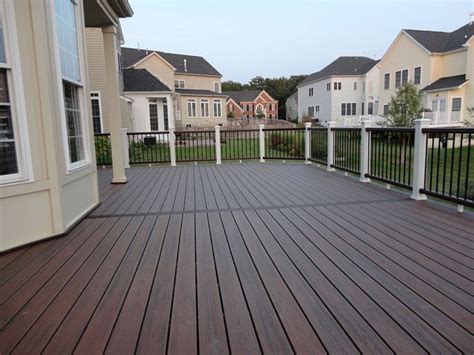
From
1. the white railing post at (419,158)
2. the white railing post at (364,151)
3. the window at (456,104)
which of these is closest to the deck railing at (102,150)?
the white railing post at (364,151)

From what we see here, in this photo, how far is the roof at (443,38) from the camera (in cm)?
1936

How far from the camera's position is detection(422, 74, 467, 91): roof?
61.3ft

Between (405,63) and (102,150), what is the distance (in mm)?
21655

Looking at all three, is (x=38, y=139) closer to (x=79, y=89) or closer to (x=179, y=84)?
(x=79, y=89)

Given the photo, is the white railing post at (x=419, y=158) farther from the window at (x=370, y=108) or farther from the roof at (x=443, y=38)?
the window at (x=370, y=108)

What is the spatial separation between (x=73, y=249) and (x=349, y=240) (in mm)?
2353

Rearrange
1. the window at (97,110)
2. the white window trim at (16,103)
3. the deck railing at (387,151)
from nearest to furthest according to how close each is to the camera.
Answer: the white window trim at (16,103)
the deck railing at (387,151)
the window at (97,110)

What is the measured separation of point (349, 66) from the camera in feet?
105

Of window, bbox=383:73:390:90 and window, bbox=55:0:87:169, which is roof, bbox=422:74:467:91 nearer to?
window, bbox=383:73:390:90

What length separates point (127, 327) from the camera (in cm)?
166

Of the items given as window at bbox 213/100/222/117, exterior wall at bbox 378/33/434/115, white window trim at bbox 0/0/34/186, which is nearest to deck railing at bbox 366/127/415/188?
white window trim at bbox 0/0/34/186

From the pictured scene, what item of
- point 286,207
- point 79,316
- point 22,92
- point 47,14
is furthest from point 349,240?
point 47,14

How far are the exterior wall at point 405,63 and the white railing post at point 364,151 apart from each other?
19.4 metres

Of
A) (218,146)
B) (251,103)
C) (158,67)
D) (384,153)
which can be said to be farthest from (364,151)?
(251,103)
